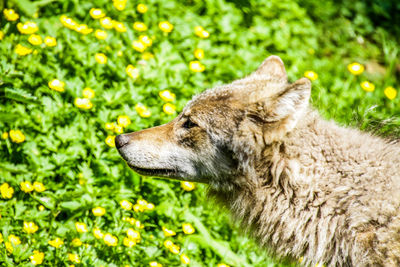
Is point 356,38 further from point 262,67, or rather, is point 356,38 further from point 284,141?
point 284,141

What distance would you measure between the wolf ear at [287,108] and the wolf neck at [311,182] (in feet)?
0.29

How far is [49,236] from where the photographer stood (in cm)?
387

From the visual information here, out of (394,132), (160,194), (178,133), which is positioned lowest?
(160,194)

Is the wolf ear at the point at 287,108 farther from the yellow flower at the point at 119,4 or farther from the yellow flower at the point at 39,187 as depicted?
the yellow flower at the point at 119,4

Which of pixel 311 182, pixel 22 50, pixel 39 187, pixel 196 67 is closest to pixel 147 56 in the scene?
pixel 196 67

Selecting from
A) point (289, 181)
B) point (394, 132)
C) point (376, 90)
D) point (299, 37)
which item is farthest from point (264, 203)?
point (299, 37)

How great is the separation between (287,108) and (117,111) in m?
1.95

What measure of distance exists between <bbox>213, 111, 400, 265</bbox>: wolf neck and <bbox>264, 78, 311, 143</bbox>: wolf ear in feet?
0.29

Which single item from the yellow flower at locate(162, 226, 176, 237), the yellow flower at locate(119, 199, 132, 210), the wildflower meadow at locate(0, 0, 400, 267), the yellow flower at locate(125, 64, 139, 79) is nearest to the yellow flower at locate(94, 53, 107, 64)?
the wildflower meadow at locate(0, 0, 400, 267)

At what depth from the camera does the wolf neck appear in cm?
331

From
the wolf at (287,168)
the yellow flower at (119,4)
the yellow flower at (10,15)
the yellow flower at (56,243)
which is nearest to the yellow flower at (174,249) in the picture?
the wolf at (287,168)

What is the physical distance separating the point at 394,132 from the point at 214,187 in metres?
1.49

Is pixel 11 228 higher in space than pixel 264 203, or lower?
lower

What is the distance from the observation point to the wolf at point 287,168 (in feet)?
10.5
